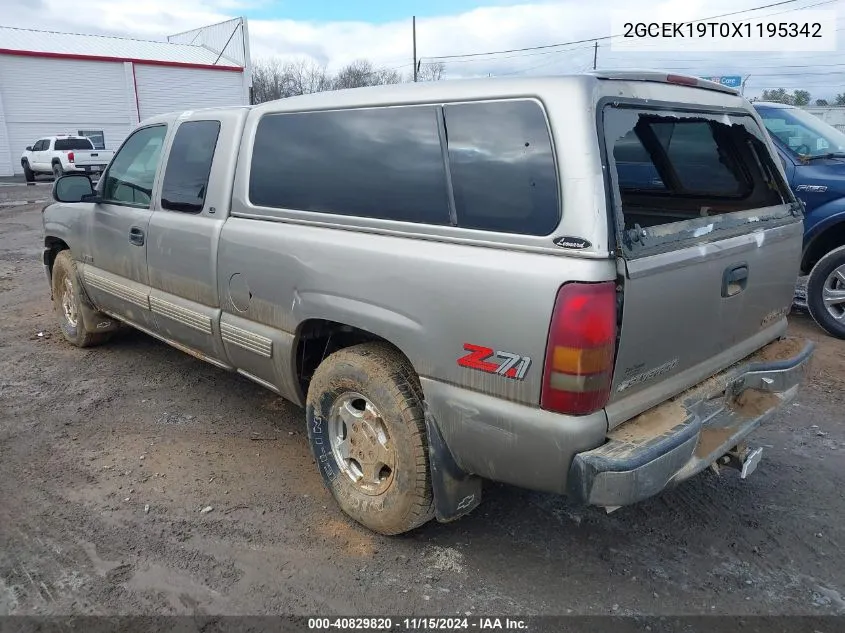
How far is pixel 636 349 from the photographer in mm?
2326

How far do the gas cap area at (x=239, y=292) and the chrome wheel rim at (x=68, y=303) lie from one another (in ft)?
8.82

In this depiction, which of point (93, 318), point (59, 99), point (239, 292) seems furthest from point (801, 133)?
point (59, 99)

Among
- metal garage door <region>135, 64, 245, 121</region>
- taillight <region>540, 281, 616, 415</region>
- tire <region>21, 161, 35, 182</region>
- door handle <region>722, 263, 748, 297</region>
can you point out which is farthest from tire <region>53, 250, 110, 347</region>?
metal garage door <region>135, 64, 245, 121</region>

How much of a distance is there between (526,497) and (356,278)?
149cm

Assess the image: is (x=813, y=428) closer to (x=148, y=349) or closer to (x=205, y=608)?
(x=205, y=608)

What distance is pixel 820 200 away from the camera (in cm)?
600

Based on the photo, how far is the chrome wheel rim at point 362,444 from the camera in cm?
289

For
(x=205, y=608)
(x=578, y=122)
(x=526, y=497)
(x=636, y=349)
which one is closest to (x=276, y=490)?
(x=205, y=608)

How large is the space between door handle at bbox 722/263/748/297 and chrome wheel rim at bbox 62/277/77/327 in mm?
4988

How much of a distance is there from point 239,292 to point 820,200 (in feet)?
17.8

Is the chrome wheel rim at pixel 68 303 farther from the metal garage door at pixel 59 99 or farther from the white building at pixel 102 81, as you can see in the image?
the metal garage door at pixel 59 99

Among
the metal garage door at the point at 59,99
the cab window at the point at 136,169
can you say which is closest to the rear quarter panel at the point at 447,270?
the cab window at the point at 136,169

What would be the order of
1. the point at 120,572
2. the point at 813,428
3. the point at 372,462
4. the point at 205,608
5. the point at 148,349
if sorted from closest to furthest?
the point at 205,608 → the point at 120,572 → the point at 372,462 → the point at 813,428 → the point at 148,349

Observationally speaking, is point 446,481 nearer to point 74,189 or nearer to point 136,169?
point 136,169
